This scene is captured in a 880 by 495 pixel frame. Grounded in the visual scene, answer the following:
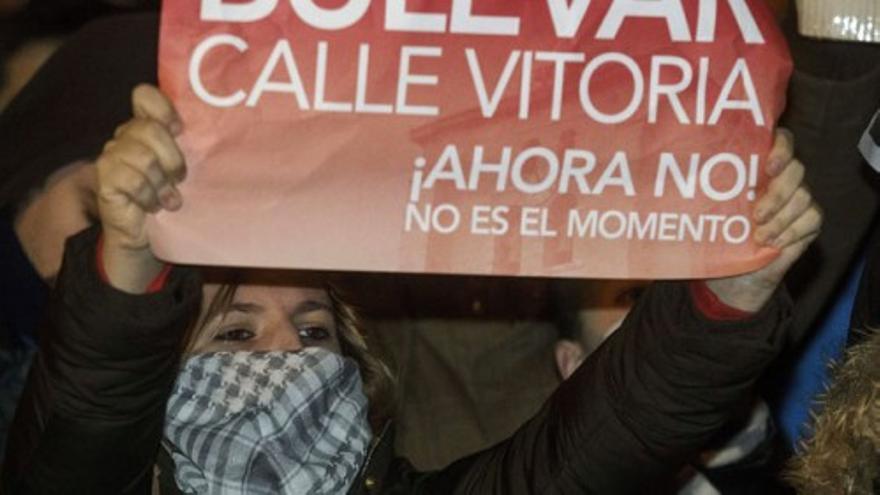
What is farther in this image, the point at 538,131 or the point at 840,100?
the point at 840,100

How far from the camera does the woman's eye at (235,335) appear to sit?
3033mm

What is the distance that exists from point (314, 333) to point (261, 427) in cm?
22

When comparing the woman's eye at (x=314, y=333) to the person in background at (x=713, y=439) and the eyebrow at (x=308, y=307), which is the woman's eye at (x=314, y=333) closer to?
the eyebrow at (x=308, y=307)

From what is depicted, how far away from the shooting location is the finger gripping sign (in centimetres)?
241

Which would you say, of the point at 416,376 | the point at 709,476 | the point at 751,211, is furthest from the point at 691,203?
the point at 416,376

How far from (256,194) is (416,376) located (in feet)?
5.28

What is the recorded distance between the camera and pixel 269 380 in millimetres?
2953

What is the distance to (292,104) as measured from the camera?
2422 mm

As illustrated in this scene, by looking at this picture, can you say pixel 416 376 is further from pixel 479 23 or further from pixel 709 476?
pixel 479 23

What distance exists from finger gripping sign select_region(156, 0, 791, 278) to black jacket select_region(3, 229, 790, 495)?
17 cm

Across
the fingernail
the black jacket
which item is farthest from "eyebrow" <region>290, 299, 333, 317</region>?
the fingernail

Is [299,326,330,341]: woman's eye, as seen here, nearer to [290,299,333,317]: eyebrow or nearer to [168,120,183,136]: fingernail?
[290,299,333,317]: eyebrow

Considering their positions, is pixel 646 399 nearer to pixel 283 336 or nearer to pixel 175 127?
pixel 283 336

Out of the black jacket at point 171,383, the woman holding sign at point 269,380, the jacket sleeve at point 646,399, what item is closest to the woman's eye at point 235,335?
the woman holding sign at point 269,380
